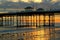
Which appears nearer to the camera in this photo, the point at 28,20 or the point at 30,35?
the point at 30,35

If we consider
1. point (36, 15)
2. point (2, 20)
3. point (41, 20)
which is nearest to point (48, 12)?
point (36, 15)

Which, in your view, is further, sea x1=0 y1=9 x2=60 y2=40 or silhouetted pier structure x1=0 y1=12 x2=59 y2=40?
silhouetted pier structure x1=0 y1=12 x2=59 y2=40

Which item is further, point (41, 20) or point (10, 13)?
point (41, 20)

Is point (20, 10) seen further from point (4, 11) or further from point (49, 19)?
point (49, 19)

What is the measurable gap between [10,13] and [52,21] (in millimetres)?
10032

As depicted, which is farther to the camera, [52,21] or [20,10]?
[52,21]

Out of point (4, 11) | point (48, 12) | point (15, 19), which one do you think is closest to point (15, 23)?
point (15, 19)

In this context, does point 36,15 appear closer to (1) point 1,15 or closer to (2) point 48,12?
(2) point 48,12

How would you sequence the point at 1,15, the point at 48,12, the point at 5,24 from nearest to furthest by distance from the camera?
the point at 48,12 → the point at 1,15 → the point at 5,24

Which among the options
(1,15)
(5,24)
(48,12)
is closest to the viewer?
(48,12)

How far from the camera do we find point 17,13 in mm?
52594

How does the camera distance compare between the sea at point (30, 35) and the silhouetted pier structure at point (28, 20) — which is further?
the silhouetted pier structure at point (28, 20)

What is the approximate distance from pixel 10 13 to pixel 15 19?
441cm

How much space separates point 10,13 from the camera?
53219mm
